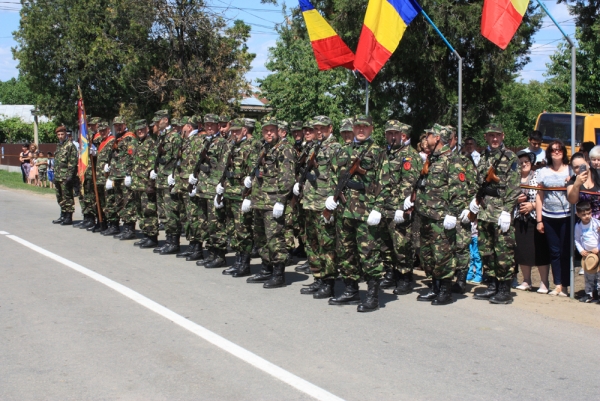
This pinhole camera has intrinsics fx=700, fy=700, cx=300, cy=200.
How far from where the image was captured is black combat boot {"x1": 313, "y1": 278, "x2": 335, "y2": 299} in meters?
8.00

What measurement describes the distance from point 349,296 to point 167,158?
465 centimetres

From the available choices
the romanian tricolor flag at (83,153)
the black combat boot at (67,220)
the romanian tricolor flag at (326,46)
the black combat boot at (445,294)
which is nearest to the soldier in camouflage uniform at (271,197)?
the black combat boot at (445,294)

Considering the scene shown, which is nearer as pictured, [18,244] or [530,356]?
[530,356]

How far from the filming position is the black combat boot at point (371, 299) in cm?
733

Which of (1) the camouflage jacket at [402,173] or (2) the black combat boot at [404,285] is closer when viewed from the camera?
(1) the camouflage jacket at [402,173]

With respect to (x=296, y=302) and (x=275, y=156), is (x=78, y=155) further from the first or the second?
(x=296, y=302)

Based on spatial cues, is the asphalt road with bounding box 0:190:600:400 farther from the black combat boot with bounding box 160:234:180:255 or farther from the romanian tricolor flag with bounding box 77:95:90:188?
the romanian tricolor flag with bounding box 77:95:90:188

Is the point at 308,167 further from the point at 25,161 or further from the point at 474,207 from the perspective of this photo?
the point at 25,161

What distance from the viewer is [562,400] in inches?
190

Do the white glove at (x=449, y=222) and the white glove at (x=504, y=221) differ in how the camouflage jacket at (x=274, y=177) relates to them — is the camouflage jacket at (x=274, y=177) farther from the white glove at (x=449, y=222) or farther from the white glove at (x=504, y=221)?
the white glove at (x=504, y=221)

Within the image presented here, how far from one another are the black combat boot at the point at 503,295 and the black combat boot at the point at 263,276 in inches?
110

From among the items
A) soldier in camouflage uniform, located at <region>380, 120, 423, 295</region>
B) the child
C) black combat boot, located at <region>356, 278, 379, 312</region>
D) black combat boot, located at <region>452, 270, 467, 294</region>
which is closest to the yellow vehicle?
the child

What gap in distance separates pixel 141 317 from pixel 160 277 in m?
2.08

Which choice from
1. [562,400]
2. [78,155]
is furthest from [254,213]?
[78,155]
